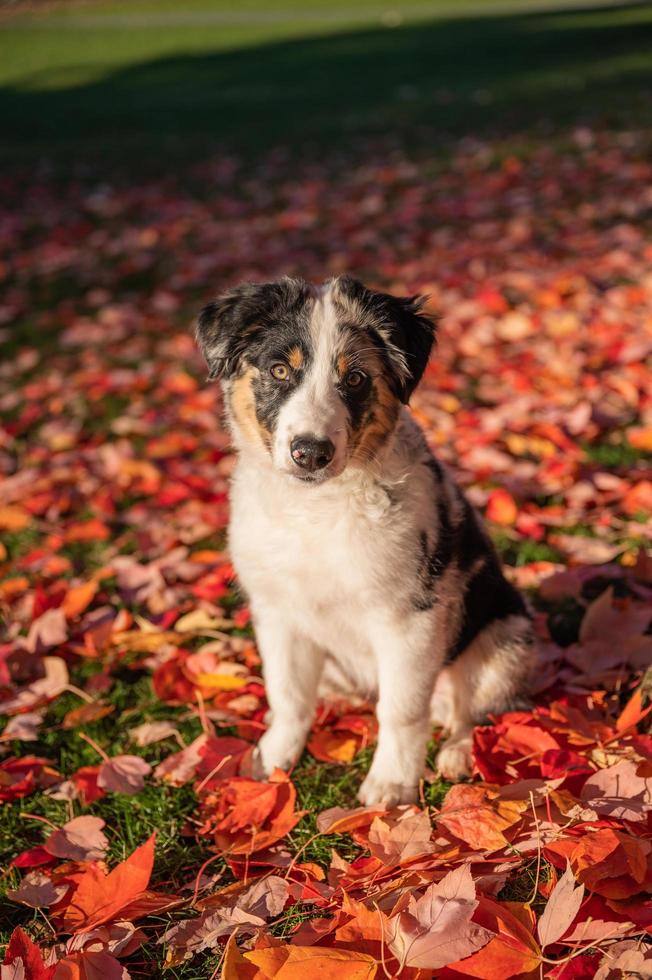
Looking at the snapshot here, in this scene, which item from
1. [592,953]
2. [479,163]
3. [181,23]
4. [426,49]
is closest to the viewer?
[592,953]

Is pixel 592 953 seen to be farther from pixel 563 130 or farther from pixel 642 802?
pixel 563 130

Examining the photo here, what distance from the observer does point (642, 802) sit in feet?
8.44

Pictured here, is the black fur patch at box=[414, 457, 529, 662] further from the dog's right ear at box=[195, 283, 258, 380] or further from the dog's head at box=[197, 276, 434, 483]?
the dog's right ear at box=[195, 283, 258, 380]

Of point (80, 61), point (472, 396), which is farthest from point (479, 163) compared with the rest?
point (80, 61)

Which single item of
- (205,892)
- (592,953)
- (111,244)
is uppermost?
(111,244)

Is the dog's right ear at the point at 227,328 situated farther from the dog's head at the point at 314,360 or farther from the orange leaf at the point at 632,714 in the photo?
the orange leaf at the point at 632,714

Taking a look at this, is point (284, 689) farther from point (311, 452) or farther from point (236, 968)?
point (236, 968)

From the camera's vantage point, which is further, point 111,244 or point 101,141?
point 101,141

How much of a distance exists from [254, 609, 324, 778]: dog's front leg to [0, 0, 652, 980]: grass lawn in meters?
0.10

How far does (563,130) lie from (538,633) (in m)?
10.9

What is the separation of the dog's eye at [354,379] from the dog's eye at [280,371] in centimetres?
20

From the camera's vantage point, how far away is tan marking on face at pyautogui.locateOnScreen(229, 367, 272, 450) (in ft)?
10.1

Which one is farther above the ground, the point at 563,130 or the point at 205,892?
the point at 563,130

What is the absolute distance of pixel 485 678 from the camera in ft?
11.2
